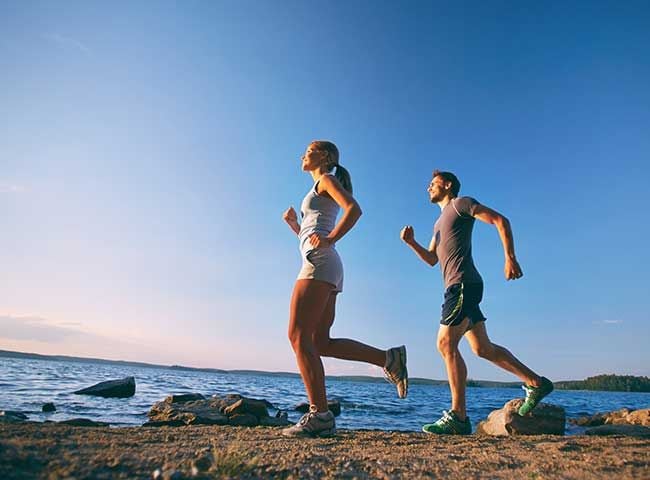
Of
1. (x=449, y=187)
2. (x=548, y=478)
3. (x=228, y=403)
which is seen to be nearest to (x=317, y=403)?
(x=548, y=478)

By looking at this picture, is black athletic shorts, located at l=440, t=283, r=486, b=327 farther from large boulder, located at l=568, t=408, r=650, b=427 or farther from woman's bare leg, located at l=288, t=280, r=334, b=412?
large boulder, located at l=568, t=408, r=650, b=427

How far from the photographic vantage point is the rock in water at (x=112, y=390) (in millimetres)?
15204

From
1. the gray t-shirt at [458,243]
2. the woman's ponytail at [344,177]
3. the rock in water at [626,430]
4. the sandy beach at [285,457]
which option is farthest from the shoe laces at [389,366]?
the rock in water at [626,430]

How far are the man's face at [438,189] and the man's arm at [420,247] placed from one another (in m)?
0.48

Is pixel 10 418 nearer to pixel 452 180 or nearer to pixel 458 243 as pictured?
pixel 458 243

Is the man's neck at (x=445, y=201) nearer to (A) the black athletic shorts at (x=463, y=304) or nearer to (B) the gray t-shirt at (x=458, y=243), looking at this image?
(B) the gray t-shirt at (x=458, y=243)

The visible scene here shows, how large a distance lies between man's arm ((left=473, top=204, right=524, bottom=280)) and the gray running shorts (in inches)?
67.1

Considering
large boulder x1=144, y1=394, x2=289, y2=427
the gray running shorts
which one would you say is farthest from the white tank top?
large boulder x1=144, y1=394, x2=289, y2=427

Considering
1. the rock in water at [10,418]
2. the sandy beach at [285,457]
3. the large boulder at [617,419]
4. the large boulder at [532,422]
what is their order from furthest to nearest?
1. the large boulder at [617,419]
2. the large boulder at [532,422]
3. the rock in water at [10,418]
4. the sandy beach at [285,457]

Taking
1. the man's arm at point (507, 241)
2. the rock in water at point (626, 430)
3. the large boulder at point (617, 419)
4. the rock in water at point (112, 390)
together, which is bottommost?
the rock in water at point (112, 390)

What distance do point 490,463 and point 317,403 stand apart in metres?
1.49

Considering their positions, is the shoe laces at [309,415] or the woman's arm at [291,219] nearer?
the shoe laces at [309,415]

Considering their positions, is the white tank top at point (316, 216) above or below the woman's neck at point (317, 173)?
below

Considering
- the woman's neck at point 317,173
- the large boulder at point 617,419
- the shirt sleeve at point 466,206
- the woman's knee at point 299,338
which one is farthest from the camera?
the large boulder at point 617,419
